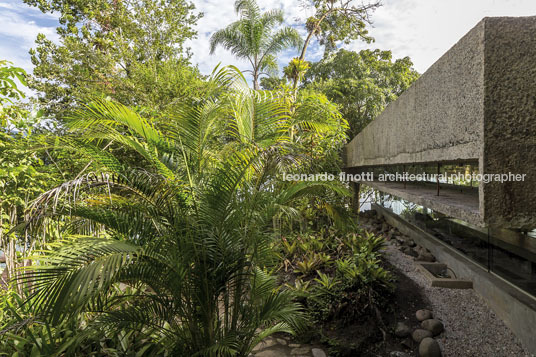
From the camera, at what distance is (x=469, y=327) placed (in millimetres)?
3574

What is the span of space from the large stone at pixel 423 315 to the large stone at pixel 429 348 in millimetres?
539

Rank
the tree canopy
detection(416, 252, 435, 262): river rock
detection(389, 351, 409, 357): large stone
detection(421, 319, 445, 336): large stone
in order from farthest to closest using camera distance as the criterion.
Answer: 1. the tree canopy
2. detection(416, 252, 435, 262): river rock
3. detection(421, 319, 445, 336): large stone
4. detection(389, 351, 409, 357): large stone

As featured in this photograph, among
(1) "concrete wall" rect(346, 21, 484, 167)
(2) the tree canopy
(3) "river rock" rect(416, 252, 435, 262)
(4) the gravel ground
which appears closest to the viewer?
(1) "concrete wall" rect(346, 21, 484, 167)

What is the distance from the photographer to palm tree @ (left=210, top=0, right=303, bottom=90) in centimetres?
1054

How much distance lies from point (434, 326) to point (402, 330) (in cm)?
37

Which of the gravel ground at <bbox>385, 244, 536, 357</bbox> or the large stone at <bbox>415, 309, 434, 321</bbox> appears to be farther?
the large stone at <bbox>415, 309, 434, 321</bbox>

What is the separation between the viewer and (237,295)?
119 inches

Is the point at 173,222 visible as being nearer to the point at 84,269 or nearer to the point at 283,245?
the point at 84,269

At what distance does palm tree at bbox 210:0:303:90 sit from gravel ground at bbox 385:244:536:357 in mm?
8427

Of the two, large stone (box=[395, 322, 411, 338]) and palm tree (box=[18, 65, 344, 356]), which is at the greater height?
palm tree (box=[18, 65, 344, 356])

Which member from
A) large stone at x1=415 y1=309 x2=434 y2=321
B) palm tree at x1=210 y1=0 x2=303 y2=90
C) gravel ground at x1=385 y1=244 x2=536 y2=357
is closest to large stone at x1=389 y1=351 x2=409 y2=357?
gravel ground at x1=385 y1=244 x2=536 y2=357

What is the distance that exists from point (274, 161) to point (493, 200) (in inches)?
63.4

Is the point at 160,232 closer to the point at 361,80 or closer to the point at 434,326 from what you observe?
the point at 434,326

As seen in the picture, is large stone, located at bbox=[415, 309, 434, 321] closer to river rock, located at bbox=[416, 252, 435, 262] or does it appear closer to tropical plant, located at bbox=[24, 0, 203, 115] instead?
river rock, located at bbox=[416, 252, 435, 262]
